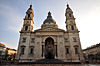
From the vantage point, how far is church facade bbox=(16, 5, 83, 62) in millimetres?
22266

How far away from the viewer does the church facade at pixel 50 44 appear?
73.0ft

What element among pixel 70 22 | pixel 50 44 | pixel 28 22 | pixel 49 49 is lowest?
pixel 49 49

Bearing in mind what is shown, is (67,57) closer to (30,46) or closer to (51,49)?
(51,49)

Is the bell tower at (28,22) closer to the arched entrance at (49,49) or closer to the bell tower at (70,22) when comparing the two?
the arched entrance at (49,49)

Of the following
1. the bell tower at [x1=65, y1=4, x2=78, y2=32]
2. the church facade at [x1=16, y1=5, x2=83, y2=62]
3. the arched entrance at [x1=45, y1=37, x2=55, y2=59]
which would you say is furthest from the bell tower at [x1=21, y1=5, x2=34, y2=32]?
the bell tower at [x1=65, y1=4, x2=78, y2=32]

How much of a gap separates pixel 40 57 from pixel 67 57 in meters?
8.81

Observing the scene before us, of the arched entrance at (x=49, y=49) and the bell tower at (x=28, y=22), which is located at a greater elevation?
the bell tower at (x=28, y=22)

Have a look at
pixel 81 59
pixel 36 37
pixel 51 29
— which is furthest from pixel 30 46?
pixel 81 59

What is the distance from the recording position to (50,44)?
2661 centimetres

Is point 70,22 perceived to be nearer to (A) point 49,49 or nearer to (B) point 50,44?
(B) point 50,44

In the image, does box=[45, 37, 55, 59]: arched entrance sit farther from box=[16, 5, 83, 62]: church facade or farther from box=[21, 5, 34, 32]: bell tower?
box=[21, 5, 34, 32]: bell tower

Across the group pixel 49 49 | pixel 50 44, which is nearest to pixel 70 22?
pixel 50 44

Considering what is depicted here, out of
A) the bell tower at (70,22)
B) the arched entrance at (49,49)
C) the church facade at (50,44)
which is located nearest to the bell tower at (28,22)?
the church facade at (50,44)

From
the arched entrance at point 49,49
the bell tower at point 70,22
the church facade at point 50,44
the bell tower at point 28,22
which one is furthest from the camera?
the bell tower at point 28,22
